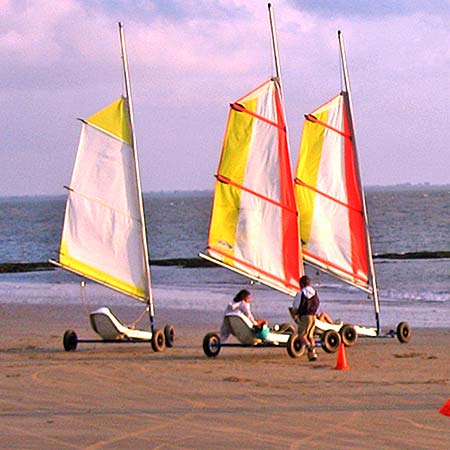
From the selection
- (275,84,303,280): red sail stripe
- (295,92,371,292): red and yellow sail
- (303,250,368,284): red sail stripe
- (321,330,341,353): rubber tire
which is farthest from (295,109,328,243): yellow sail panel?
(321,330,341,353): rubber tire

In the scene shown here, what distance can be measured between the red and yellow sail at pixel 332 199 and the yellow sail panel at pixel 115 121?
3.31 m

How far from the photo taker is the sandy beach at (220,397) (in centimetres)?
1127

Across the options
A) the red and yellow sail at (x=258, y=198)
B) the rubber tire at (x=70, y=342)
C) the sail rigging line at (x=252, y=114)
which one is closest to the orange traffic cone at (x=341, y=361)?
the red and yellow sail at (x=258, y=198)

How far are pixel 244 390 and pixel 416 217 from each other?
110835mm

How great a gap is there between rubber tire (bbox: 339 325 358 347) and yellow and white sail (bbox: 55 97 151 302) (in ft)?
11.2

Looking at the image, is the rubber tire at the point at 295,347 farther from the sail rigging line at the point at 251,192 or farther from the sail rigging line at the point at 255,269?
the sail rigging line at the point at 251,192

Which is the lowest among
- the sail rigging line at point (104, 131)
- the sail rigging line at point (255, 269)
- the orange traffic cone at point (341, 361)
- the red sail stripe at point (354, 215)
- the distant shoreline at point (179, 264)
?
the orange traffic cone at point (341, 361)

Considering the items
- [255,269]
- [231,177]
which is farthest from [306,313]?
[231,177]

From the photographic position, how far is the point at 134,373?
643 inches

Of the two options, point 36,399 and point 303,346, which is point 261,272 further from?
point 36,399

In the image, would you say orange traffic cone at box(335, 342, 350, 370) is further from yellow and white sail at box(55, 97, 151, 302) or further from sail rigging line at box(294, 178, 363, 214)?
sail rigging line at box(294, 178, 363, 214)

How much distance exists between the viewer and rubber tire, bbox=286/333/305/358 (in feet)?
58.9

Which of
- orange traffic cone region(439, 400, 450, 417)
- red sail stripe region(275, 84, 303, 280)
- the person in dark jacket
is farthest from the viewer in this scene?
red sail stripe region(275, 84, 303, 280)

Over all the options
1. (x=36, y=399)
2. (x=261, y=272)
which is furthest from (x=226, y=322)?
(x=36, y=399)
